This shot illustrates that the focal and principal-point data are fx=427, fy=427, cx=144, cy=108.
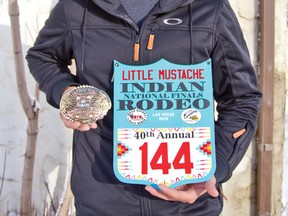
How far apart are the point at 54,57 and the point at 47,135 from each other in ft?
3.30

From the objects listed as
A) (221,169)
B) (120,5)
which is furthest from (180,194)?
(120,5)

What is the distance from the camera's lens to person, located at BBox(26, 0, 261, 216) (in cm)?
103

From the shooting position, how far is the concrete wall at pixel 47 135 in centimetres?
203

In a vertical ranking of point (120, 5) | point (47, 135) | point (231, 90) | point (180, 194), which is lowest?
point (180, 194)

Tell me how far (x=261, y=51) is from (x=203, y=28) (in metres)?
1.19

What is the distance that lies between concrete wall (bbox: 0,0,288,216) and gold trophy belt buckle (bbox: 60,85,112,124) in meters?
1.16

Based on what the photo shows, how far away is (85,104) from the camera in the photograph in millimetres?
958

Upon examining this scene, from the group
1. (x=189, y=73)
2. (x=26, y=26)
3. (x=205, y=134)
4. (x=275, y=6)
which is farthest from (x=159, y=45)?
(x=275, y=6)

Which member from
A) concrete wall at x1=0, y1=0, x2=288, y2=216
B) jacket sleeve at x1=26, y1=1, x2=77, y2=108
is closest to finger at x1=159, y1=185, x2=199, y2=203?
jacket sleeve at x1=26, y1=1, x2=77, y2=108

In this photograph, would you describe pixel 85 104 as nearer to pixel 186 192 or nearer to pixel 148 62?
pixel 148 62

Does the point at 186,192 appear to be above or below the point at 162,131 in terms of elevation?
below

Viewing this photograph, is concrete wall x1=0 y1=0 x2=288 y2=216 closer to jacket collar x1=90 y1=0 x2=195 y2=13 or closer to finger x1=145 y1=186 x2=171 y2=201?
jacket collar x1=90 y1=0 x2=195 y2=13

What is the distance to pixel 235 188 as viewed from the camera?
7.45 ft

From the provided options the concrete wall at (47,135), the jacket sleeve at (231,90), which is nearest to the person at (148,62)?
the jacket sleeve at (231,90)
